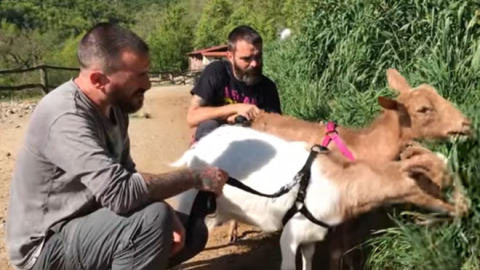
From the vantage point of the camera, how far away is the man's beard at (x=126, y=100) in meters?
3.30

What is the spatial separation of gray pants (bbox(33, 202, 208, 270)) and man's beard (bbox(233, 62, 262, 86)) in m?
2.55

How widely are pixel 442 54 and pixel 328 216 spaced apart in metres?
2.19

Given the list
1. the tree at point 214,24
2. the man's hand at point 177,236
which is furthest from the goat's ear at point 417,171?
the tree at point 214,24

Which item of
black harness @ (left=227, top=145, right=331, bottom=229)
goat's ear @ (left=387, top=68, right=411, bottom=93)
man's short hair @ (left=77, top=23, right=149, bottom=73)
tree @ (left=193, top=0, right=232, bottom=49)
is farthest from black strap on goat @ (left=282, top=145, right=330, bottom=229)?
tree @ (left=193, top=0, right=232, bottom=49)

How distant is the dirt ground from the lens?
5559mm

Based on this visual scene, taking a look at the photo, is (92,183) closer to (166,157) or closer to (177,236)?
(177,236)

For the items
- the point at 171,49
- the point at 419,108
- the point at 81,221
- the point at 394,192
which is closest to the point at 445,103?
the point at 419,108

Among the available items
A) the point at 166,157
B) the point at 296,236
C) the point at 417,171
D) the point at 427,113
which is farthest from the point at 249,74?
the point at 166,157

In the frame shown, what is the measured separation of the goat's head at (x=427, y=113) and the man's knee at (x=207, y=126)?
1.37 m

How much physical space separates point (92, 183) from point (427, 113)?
2.57 meters

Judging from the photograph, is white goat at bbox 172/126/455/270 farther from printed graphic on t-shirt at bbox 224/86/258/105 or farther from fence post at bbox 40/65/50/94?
fence post at bbox 40/65/50/94

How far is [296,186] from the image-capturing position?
419cm

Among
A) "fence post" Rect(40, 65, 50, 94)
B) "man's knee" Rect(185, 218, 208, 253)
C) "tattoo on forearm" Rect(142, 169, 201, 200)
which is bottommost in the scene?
"fence post" Rect(40, 65, 50, 94)

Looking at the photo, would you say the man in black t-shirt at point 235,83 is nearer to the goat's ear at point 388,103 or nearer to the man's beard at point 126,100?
the goat's ear at point 388,103
